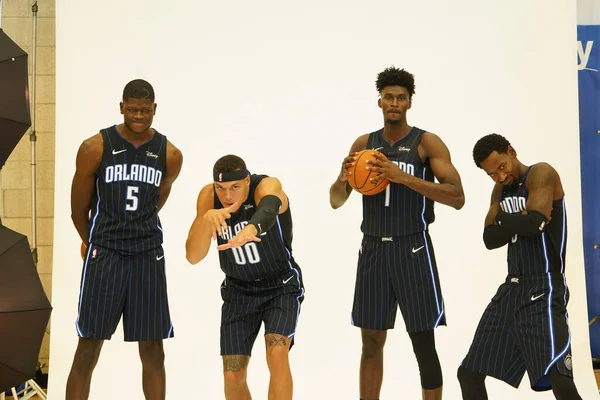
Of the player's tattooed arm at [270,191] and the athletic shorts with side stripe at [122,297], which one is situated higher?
the player's tattooed arm at [270,191]

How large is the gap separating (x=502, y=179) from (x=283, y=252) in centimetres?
126

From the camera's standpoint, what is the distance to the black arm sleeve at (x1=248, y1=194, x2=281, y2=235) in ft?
12.8

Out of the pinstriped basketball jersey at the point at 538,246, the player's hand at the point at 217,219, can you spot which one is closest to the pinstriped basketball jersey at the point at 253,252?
the player's hand at the point at 217,219

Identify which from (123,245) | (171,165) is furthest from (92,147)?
(123,245)

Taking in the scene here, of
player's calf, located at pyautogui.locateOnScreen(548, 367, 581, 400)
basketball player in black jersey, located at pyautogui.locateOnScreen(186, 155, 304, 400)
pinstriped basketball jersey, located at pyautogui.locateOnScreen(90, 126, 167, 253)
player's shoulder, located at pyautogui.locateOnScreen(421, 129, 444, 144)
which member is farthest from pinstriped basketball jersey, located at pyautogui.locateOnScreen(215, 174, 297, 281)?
player's calf, located at pyautogui.locateOnScreen(548, 367, 581, 400)

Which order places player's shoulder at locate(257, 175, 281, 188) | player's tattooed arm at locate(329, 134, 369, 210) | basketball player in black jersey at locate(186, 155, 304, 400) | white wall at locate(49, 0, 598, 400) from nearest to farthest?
basketball player in black jersey at locate(186, 155, 304, 400) → player's shoulder at locate(257, 175, 281, 188) → player's tattooed arm at locate(329, 134, 369, 210) → white wall at locate(49, 0, 598, 400)

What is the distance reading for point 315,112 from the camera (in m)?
6.66

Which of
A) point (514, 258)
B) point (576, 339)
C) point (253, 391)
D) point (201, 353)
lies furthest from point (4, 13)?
point (576, 339)

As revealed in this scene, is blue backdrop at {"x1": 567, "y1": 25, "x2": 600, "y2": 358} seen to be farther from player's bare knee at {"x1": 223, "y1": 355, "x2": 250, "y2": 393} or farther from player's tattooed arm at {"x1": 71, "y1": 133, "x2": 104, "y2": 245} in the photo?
player's tattooed arm at {"x1": 71, "y1": 133, "x2": 104, "y2": 245}

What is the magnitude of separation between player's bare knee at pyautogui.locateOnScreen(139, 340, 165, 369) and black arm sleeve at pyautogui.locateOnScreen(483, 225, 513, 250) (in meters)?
1.94

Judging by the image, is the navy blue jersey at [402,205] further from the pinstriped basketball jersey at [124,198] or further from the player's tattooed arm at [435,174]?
the pinstriped basketball jersey at [124,198]

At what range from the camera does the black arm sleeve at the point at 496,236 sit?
14.2ft

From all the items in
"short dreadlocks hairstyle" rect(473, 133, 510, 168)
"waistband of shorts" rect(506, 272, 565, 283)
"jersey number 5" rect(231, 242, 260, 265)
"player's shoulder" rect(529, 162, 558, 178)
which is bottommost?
"waistband of shorts" rect(506, 272, 565, 283)

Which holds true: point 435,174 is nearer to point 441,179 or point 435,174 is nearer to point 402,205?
point 441,179
